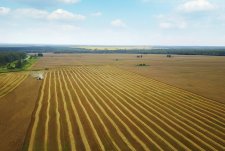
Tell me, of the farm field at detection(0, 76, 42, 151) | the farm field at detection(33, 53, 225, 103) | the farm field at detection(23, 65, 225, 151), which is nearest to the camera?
the farm field at detection(23, 65, 225, 151)

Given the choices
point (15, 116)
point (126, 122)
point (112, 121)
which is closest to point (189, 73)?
point (126, 122)

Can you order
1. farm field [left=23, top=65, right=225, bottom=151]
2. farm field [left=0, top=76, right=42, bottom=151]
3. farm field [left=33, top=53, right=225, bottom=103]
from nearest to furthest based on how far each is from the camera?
farm field [left=23, top=65, right=225, bottom=151]
farm field [left=0, top=76, right=42, bottom=151]
farm field [left=33, top=53, right=225, bottom=103]

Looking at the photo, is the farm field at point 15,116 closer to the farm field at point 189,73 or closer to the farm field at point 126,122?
the farm field at point 126,122

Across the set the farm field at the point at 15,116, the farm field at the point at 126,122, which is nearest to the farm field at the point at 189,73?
the farm field at the point at 126,122

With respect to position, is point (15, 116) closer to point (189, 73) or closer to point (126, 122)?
point (126, 122)

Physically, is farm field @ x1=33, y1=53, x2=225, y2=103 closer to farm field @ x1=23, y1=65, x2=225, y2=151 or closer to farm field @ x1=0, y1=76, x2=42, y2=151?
farm field @ x1=23, y1=65, x2=225, y2=151

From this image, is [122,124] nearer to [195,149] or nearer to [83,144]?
[83,144]

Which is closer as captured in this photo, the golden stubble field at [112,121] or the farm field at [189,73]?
the golden stubble field at [112,121]

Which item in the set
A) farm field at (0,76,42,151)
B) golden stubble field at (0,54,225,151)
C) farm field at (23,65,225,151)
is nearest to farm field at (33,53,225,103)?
golden stubble field at (0,54,225,151)
